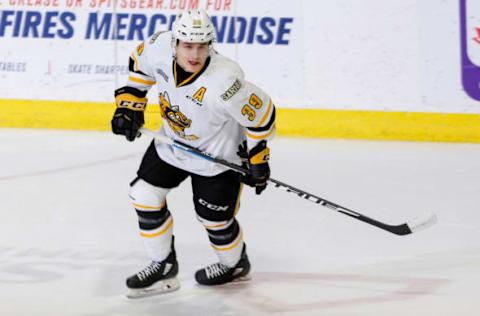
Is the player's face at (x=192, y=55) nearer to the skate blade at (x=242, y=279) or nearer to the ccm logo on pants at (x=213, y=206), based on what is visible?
the ccm logo on pants at (x=213, y=206)

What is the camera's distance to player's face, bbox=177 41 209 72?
3217 millimetres

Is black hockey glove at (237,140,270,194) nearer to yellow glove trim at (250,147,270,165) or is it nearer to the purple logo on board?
yellow glove trim at (250,147,270,165)

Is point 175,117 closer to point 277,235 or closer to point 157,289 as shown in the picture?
point 157,289

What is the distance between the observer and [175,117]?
11.2 ft

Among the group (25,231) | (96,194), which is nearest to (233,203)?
(25,231)

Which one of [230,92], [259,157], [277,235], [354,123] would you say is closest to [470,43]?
[354,123]

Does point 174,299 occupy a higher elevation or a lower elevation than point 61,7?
lower

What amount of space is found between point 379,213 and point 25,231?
1.54 meters

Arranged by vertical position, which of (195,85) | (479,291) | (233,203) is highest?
(195,85)

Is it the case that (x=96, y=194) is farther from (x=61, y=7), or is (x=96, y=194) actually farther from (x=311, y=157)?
(x=61, y=7)

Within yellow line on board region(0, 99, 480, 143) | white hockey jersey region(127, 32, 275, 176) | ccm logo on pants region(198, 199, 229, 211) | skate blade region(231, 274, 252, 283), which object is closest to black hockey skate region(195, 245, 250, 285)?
skate blade region(231, 274, 252, 283)

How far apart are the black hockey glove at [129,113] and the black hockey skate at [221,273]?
535 millimetres

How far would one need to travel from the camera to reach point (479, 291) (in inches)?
141

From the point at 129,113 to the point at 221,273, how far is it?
2.11ft
